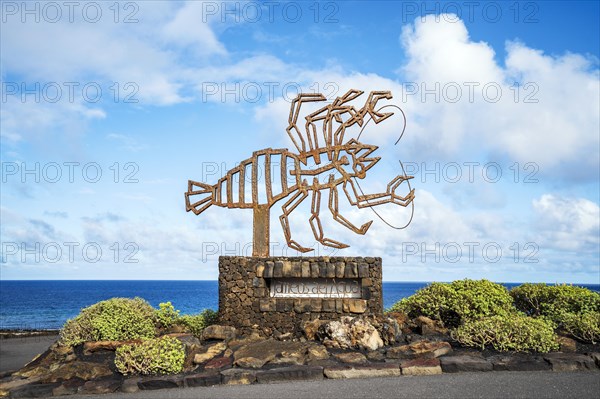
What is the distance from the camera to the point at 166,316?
1463 centimetres

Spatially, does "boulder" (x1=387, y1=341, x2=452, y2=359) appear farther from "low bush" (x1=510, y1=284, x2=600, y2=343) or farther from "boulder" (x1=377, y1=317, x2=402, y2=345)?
"low bush" (x1=510, y1=284, x2=600, y2=343)

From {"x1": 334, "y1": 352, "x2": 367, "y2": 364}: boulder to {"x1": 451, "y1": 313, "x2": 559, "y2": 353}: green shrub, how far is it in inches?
90.9

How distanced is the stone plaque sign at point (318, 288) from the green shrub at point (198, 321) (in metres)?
2.37

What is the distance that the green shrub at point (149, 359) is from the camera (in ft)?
33.2

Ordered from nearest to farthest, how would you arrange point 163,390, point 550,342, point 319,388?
point 319,388, point 163,390, point 550,342

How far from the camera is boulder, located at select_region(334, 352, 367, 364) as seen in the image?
33.2 feet

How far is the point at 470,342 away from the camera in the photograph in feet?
36.0

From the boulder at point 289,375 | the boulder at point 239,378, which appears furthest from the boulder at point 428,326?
the boulder at point 239,378

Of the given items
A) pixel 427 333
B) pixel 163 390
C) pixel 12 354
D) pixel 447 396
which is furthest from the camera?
pixel 12 354

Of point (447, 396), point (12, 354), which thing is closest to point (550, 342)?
point (447, 396)

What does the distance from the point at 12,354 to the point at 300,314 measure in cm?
1235

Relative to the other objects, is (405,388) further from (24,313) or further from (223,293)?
(24,313)

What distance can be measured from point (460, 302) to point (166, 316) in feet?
25.4

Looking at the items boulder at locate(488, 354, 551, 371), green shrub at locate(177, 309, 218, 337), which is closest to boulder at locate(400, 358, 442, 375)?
boulder at locate(488, 354, 551, 371)
